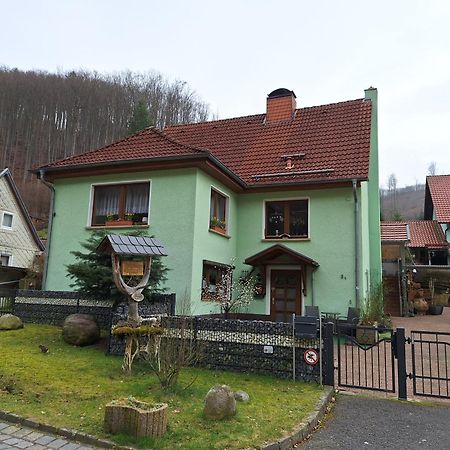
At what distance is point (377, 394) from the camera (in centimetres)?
765

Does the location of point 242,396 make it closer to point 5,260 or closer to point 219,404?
point 219,404

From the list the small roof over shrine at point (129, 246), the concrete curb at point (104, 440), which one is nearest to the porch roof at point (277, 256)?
the small roof over shrine at point (129, 246)

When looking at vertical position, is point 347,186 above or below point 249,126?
below

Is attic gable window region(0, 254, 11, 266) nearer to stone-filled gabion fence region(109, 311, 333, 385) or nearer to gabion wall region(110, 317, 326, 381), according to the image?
stone-filled gabion fence region(109, 311, 333, 385)

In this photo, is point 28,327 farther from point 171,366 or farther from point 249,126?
point 249,126

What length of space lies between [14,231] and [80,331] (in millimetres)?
19873

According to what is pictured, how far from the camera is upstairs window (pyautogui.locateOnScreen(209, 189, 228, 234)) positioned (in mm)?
14297

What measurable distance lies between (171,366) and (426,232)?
29.3 metres

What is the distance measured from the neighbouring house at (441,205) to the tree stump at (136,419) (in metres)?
28.3

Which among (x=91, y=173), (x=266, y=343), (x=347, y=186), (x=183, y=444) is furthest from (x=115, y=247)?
(x=347, y=186)

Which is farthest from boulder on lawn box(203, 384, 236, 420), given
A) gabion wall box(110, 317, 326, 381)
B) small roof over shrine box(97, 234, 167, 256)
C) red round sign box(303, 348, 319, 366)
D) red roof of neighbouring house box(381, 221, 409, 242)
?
red roof of neighbouring house box(381, 221, 409, 242)

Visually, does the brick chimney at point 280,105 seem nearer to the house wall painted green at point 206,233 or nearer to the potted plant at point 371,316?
the house wall painted green at point 206,233

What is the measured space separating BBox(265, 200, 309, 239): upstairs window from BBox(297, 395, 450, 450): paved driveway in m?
8.52

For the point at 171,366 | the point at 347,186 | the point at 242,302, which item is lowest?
the point at 171,366
